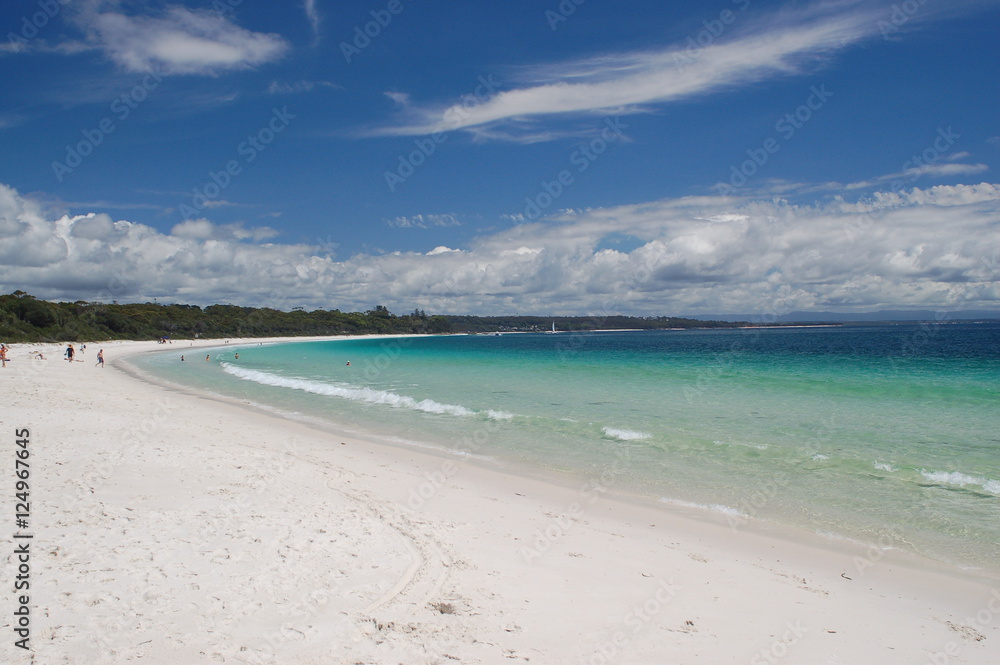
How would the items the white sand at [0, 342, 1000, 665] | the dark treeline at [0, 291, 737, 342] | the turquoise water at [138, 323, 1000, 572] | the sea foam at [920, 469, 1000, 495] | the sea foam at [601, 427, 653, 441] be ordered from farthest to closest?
the dark treeline at [0, 291, 737, 342]
the sea foam at [601, 427, 653, 441]
the sea foam at [920, 469, 1000, 495]
the turquoise water at [138, 323, 1000, 572]
the white sand at [0, 342, 1000, 665]

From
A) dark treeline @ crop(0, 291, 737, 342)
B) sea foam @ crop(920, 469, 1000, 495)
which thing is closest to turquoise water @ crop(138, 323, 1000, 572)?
sea foam @ crop(920, 469, 1000, 495)

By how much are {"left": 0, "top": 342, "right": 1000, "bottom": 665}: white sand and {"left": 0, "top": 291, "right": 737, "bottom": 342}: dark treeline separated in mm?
60584

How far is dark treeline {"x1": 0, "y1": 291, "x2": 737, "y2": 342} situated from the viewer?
5906cm

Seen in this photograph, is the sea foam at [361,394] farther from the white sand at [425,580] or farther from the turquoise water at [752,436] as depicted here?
the white sand at [425,580]

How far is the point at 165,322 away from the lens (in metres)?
100

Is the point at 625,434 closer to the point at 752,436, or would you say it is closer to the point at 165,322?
the point at 752,436

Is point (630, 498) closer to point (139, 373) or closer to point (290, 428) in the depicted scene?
point (290, 428)

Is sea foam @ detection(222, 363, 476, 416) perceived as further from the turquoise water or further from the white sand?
the white sand

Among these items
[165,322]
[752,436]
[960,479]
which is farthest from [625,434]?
[165,322]

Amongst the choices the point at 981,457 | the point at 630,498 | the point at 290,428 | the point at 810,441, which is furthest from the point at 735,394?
the point at 290,428

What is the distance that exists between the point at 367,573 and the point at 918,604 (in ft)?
18.4

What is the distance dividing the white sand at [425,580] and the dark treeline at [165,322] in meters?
60.6

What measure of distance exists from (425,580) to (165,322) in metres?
114

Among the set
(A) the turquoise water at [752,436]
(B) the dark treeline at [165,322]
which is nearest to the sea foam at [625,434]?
(A) the turquoise water at [752,436]
